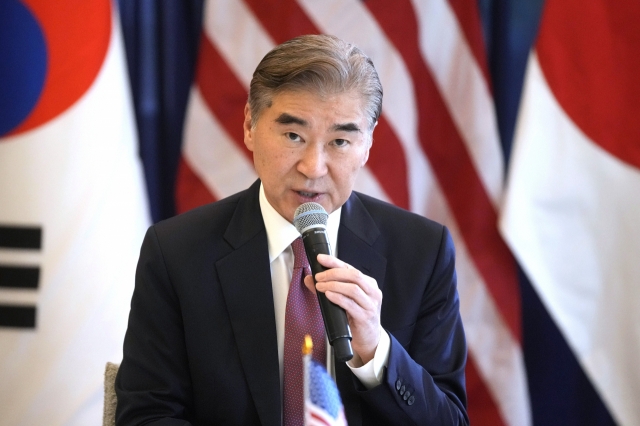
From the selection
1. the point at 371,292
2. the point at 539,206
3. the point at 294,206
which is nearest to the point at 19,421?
the point at 294,206

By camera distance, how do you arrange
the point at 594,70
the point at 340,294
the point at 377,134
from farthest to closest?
the point at 377,134, the point at 594,70, the point at 340,294

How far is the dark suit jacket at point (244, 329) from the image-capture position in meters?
1.66

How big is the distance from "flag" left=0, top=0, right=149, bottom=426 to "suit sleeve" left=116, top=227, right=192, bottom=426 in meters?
0.86

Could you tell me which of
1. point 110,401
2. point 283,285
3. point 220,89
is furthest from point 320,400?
point 220,89

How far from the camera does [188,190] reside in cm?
286

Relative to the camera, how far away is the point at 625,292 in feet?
9.10

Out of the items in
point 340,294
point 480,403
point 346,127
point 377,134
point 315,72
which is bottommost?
point 480,403

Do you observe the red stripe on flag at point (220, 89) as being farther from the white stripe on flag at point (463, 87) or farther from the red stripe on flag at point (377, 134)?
the white stripe on flag at point (463, 87)

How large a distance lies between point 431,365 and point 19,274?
1499 millimetres

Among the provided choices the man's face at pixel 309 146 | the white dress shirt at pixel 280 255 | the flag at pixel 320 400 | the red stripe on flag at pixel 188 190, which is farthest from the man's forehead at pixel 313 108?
the red stripe on flag at pixel 188 190

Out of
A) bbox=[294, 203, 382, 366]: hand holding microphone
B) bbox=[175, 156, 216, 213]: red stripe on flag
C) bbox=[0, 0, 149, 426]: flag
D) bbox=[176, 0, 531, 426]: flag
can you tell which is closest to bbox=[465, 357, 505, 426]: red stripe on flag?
bbox=[176, 0, 531, 426]: flag

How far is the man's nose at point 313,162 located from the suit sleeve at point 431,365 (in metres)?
0.40

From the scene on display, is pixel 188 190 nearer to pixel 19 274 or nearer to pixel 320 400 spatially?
pixel 19 274

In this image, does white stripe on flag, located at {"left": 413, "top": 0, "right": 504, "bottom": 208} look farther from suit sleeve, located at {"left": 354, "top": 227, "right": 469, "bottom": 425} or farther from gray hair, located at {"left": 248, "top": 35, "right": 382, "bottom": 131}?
gray hair, located at {"left": 248, "top": 35, "right": 382, "bottom": 131}
